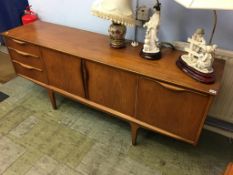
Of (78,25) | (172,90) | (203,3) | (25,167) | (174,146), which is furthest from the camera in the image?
(78,25)

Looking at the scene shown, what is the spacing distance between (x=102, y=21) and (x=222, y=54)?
939 mm

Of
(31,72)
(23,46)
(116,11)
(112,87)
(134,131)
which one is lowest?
(134,131)

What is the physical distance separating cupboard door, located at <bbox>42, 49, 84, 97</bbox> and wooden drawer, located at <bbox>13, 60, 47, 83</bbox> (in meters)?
0.08

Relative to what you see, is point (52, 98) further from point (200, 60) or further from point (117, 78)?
point (200, 60)

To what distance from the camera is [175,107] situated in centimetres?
114

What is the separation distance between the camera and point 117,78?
1247 mm

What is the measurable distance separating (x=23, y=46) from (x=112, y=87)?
0.82 metres

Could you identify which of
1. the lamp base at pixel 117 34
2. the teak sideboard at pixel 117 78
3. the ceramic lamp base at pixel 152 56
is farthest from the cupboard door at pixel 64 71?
the ceramic lamp base at pixel 152 56

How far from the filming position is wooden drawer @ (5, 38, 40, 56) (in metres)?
1.52

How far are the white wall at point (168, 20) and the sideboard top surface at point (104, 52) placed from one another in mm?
115

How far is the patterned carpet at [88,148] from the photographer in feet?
4.50

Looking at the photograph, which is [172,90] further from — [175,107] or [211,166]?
[211,166]

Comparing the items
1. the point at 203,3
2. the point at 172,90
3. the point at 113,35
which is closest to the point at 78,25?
the point at 113,35

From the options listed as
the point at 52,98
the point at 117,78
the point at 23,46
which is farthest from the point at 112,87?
the point at 23,46
